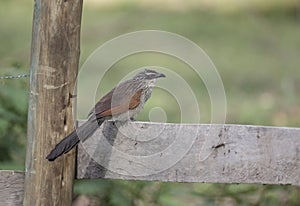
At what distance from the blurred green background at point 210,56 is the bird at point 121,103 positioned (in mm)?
987

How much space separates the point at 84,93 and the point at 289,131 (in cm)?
629

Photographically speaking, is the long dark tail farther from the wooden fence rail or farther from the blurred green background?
the blurred green background

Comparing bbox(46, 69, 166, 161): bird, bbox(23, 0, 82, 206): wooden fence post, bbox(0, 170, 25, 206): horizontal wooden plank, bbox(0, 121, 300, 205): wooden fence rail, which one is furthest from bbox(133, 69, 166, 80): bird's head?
bbox(0, 170, 25, 206): horizontal wooden plank

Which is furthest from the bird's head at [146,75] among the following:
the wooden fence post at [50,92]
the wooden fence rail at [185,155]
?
the wooden fence post at [50,92]

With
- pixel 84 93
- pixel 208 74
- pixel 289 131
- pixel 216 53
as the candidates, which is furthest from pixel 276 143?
pixel 216 53

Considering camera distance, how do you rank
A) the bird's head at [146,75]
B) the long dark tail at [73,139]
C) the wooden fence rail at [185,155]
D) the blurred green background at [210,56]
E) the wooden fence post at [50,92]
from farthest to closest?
the blurred green background at [210,56]
the bird's head at [146,75]
the wooden fence rail at [185,155]
the wooden fence post at [50,92]
the long dark tail at [73,139]

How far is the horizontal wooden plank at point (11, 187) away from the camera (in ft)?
14.7

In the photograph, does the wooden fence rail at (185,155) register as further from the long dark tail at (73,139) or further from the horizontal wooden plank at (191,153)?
the long dark tail at (73,139)

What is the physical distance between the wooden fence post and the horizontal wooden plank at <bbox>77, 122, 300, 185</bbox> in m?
0.21

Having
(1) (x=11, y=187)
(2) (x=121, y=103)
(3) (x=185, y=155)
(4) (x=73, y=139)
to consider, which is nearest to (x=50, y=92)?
(4) (x=73, y=139)

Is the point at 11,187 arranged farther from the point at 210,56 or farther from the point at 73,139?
the point at 210,56

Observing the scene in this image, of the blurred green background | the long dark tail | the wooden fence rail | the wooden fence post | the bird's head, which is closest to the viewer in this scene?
the long dark tail

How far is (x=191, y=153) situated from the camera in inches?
182

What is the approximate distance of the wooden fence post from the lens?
4.28m
